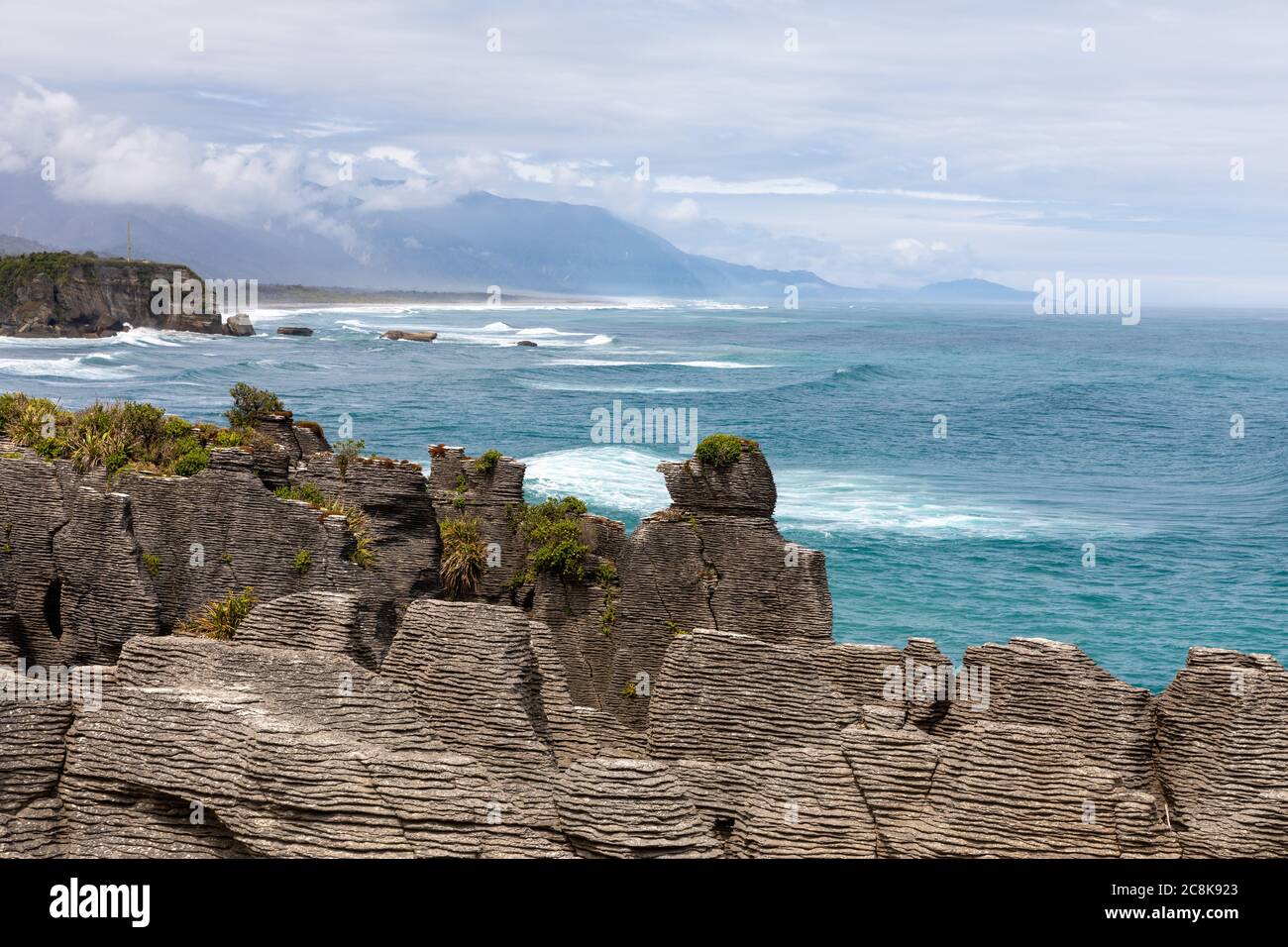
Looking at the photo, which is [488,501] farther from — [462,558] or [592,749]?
[592,749]

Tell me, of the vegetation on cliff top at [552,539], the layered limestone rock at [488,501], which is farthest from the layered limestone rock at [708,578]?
the layered limestone rock at [488,501]

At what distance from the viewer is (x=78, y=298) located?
498ft

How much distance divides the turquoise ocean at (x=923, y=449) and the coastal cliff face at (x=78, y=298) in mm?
4200

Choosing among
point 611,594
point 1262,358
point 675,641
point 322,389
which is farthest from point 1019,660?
point 1262,358

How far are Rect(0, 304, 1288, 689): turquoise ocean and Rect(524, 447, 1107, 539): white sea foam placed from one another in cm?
29

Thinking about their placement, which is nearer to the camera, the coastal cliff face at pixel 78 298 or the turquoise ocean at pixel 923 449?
the turquoise ocean at pixel 923 449

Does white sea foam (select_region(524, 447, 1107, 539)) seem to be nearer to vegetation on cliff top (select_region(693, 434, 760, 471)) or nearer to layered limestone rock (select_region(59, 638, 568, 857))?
vegetation on cliff top (select_region(693, 434, 760, 471))

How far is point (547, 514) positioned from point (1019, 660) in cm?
1554

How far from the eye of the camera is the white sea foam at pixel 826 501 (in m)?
67.1

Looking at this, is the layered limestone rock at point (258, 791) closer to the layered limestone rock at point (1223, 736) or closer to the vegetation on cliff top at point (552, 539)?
the layered limestone rock at point (1223, 736)

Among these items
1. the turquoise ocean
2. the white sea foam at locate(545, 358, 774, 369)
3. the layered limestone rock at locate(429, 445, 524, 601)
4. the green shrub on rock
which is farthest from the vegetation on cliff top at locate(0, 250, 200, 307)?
the layered limestone rock at locate(429, 445, 524, 601)

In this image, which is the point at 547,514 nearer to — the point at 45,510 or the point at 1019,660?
the point at 45,510

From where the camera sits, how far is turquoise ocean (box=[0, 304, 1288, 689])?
55.5m

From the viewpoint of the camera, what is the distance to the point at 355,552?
1028 inches
